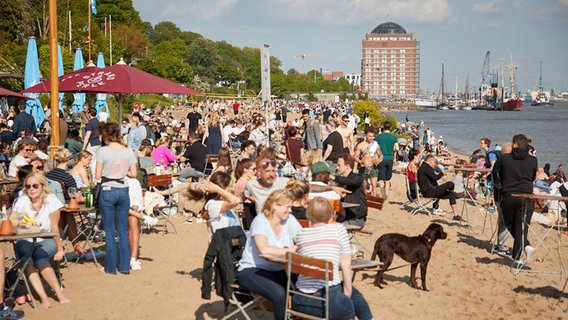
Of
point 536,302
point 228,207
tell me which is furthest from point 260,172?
point 536,302

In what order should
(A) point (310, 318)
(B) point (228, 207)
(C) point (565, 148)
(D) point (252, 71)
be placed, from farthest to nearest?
(D) point (252, 71) → (C) point (565, 148) → (B) point (228, 207) → (A) point (310, 318)

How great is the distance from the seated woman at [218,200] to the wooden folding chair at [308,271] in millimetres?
1504

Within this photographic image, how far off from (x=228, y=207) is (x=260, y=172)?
104 centimetres

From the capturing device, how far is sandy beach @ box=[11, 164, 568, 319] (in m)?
7.22

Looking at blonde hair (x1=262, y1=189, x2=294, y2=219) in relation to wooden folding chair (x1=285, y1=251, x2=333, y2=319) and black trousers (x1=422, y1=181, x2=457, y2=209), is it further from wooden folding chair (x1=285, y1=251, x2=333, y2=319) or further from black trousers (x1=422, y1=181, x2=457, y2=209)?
black trousers (x1=422, y1=181, x2=457, y2=209)

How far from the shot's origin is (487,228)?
12891mm

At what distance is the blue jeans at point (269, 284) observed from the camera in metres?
5.54

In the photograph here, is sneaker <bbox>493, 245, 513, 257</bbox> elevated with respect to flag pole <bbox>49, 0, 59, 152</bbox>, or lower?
lower

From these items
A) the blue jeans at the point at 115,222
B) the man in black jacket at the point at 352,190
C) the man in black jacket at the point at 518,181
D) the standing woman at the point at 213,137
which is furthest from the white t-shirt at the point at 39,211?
the standing woman at the point at 213,137

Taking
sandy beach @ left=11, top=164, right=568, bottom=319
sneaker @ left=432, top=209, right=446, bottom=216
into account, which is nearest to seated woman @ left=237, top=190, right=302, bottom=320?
sandy beach @ left=11, top=164, right=568, bottom=319

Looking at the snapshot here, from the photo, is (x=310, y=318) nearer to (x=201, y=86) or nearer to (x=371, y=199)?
(x=371, y=199)

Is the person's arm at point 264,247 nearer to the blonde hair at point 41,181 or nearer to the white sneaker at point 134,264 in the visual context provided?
the blonde hair at point 41,181

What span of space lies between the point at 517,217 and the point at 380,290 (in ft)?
8.19

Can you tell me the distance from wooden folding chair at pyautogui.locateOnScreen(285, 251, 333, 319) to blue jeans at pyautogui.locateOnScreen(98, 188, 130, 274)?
3.40m
